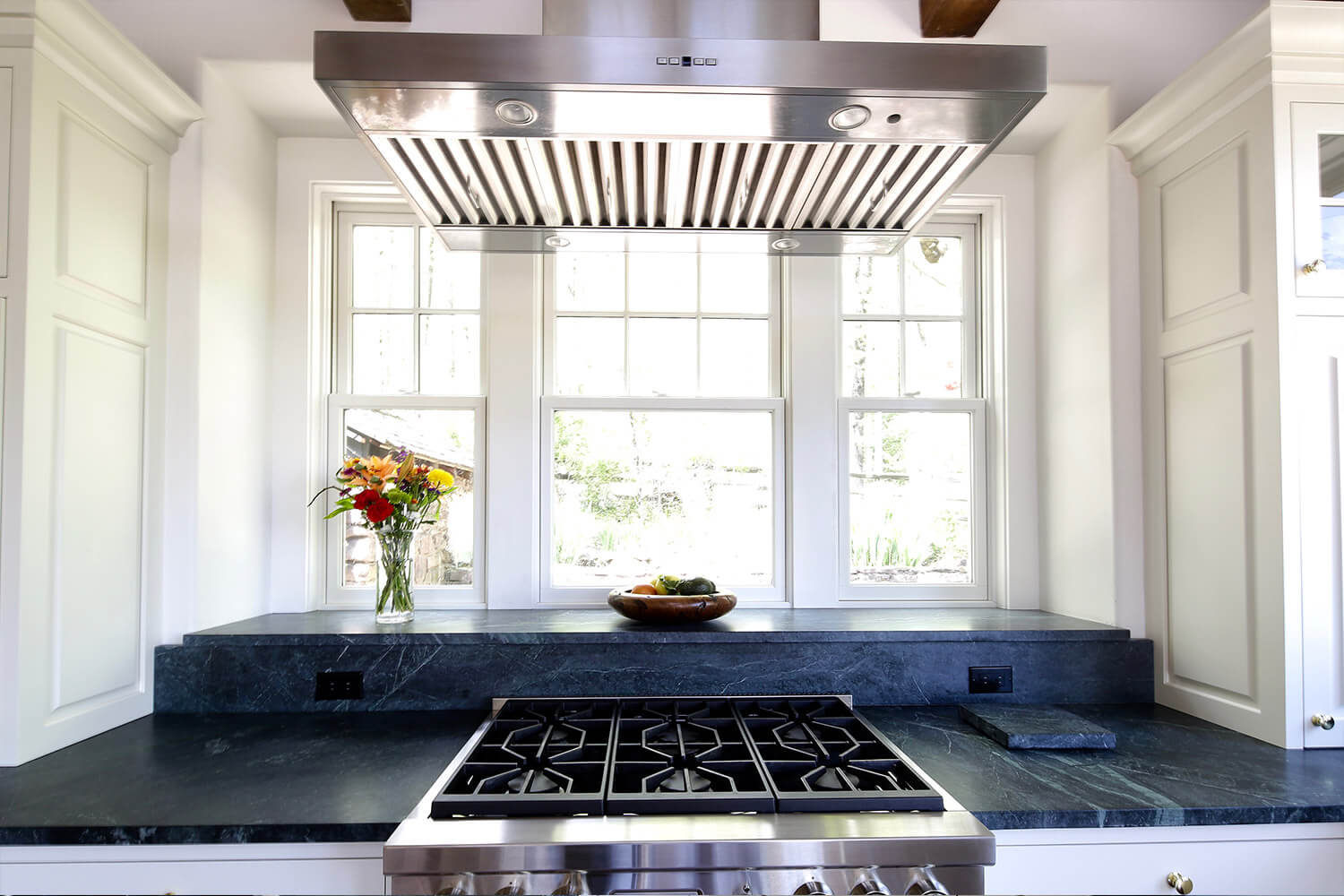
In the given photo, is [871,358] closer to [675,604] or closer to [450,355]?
[675,604]

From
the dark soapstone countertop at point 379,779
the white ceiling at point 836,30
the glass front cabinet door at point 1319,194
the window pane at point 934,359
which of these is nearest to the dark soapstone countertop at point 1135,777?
the dark soapstone countertop at point 379,779

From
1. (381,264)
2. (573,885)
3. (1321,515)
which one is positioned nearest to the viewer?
(573,885)

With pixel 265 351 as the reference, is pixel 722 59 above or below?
above

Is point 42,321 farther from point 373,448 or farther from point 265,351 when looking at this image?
point 373,448

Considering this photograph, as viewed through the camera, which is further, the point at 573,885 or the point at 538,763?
the point at 538,763

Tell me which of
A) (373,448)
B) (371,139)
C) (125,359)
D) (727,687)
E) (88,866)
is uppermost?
(371,139)

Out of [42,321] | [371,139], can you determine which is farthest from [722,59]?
[42,321]

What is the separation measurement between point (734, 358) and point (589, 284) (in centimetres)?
51

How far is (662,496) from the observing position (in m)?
2.53

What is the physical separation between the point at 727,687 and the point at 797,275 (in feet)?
4.10

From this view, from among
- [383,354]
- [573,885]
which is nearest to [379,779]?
[573,885]

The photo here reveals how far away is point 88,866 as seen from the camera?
1372 millimetres

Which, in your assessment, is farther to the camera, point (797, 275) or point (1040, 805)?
point (797, 275)

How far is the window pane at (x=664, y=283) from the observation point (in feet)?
8.49
